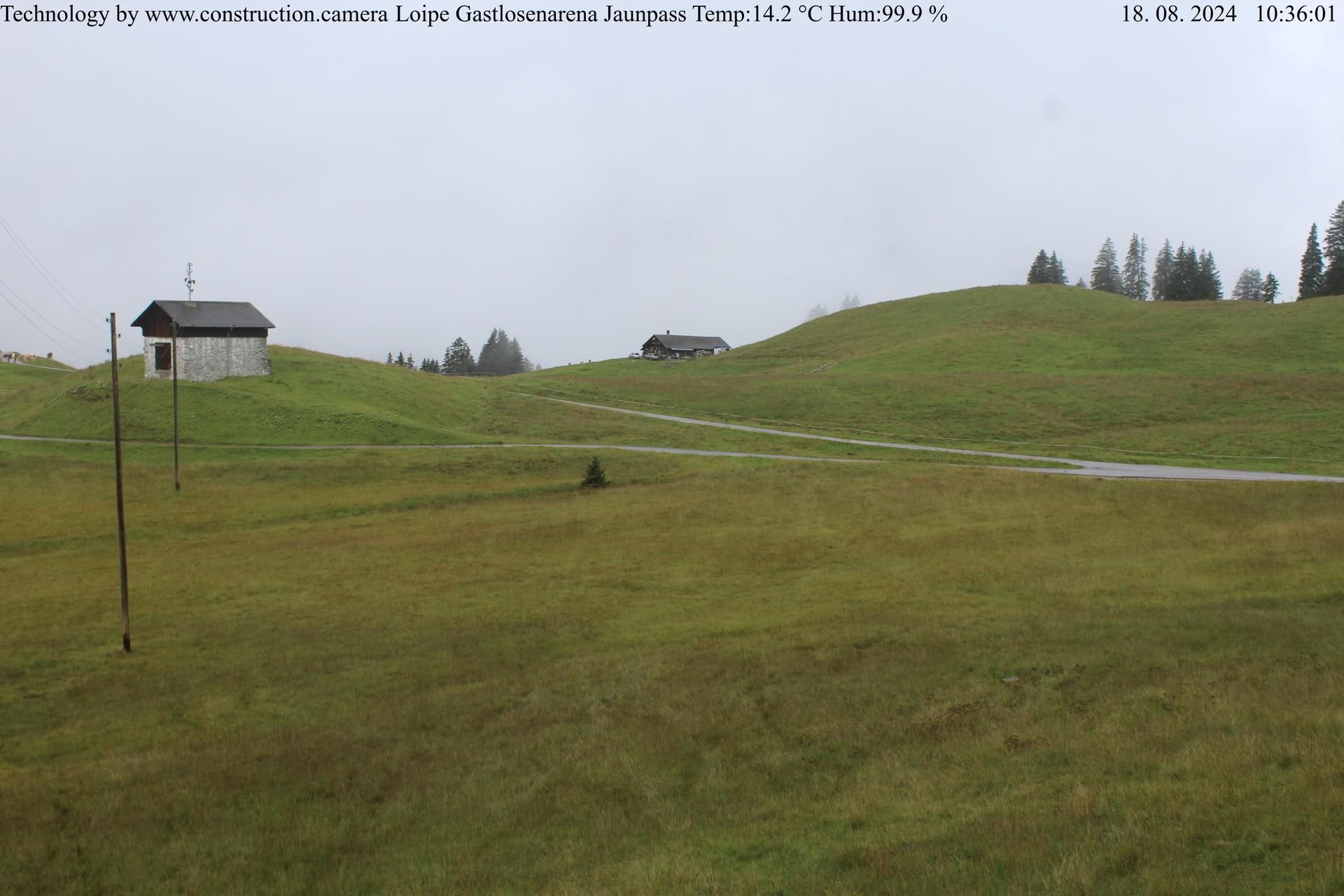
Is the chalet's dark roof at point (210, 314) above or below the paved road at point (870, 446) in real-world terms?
above

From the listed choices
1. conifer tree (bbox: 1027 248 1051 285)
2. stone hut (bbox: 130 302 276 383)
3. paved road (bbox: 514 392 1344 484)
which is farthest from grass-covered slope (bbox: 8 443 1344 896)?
conifer tree (bbox: 1027 248 1051 285)

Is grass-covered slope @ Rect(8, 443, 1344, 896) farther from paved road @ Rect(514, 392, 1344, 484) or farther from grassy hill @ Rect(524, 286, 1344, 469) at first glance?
grassy hill @ Rect(524, 286, 1344, 469)

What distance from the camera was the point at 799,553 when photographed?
32.4 m

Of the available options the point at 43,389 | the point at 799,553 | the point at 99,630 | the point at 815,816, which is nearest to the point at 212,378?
the point at 43,389

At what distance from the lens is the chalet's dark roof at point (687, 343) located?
497ft

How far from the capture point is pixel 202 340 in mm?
80875

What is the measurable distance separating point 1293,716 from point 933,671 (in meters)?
6.54

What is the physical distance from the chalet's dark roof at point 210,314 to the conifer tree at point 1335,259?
485 ft

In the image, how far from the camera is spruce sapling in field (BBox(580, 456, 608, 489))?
5012 centimetres

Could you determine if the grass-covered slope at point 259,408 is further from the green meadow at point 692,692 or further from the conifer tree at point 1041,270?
the conifer tree at point 1041,270

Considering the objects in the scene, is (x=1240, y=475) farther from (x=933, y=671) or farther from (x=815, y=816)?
(x=815, y=816)

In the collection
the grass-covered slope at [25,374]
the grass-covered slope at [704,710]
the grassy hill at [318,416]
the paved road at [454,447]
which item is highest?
the grass-covered slope at [25,374]

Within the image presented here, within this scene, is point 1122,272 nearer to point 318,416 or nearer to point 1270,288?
point 1270,288

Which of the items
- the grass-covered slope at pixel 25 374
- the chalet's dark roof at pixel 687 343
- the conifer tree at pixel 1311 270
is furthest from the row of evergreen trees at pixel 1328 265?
the grass-covered slope at pixel 25 374
